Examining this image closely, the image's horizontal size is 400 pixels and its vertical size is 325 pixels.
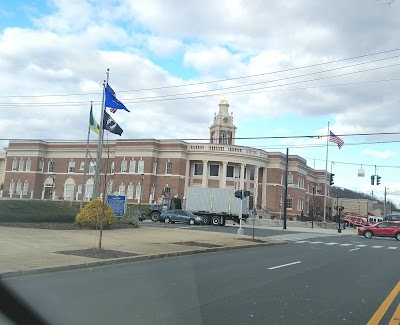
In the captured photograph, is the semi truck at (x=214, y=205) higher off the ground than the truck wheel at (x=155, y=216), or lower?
higher

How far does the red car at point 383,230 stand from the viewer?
36.0 metres

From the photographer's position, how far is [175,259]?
1437cm

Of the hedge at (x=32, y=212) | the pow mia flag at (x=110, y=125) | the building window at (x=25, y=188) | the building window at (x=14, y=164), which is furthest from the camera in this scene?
the building window at (x=14, y=164)

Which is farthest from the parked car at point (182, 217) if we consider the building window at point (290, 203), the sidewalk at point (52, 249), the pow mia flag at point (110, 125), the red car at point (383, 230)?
the building window at point (290, 203)

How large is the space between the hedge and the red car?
24.7 metres

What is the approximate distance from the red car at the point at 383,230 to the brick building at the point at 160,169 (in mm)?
31598

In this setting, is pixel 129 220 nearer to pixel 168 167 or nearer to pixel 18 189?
pixel 168 167

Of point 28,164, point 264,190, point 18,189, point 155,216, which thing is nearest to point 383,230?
point 155,216

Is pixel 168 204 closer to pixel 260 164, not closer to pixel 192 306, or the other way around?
pixel 260 164

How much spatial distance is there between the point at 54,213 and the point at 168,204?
1013 inches

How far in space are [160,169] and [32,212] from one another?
4787 centimetres

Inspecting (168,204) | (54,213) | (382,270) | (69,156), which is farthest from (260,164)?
(382,270)

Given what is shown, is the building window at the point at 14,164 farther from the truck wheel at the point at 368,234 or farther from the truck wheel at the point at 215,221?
the truck wheel at the point at 368,234

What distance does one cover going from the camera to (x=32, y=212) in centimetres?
2309
